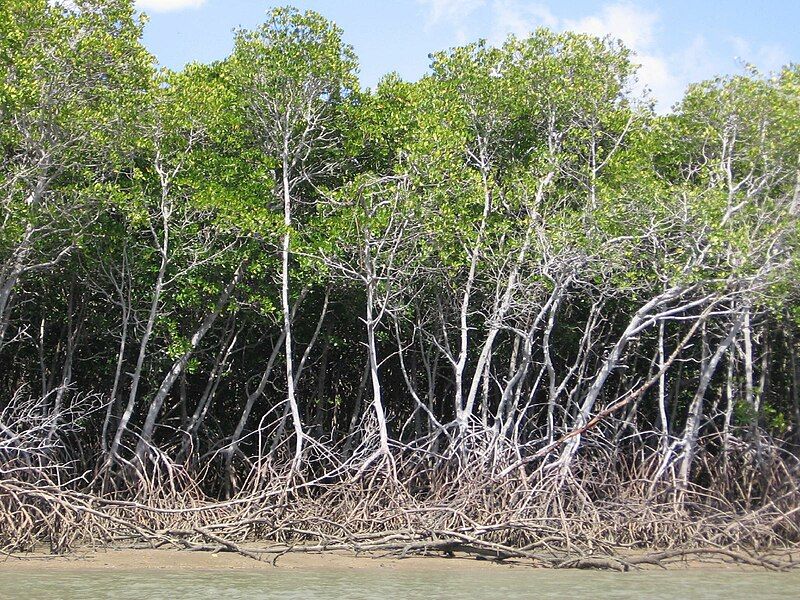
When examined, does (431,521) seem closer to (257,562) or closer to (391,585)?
(391,585)

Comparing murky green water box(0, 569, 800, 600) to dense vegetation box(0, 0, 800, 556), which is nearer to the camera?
murky green water box(0, 569, 800, 600)

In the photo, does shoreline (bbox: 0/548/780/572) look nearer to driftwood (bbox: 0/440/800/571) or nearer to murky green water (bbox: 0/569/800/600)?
driftwood (bbox: 0/440/800/571)

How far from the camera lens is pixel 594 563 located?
9.95 meters

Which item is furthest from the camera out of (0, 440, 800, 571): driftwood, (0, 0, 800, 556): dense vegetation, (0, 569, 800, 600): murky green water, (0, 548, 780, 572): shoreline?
(0, 0, 800, 556): dense vegetation

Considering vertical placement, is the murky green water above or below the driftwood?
below

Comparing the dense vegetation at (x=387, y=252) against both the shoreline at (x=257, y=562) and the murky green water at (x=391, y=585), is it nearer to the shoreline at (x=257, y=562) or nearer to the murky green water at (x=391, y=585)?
the shoreline at (x=257, y=562)

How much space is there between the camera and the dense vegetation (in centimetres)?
1063

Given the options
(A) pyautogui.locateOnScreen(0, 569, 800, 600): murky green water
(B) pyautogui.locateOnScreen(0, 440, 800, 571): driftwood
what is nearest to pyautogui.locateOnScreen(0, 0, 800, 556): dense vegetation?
(B) pyautogui.locateOnScreen(0, 440, 800, 571): driftwood

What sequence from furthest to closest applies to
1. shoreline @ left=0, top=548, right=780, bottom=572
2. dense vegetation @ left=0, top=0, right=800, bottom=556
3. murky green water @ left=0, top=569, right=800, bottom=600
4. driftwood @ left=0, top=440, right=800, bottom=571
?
dense vegetation @ left=0, top=0, right=800, bottom=556 → driftwood @ left=0, top=440, right=800, bottom=571 → shoreline @ left=0, top=548, right=780, bottom=572 → murky green water @ left=0, top=569, right=800, bottom=600

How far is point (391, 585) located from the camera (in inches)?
353

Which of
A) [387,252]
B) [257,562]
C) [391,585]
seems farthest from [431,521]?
[387,252]

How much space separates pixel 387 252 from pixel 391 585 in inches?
157

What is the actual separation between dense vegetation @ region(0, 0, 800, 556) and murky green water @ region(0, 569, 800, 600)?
31.8 inches

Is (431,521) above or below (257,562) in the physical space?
above
